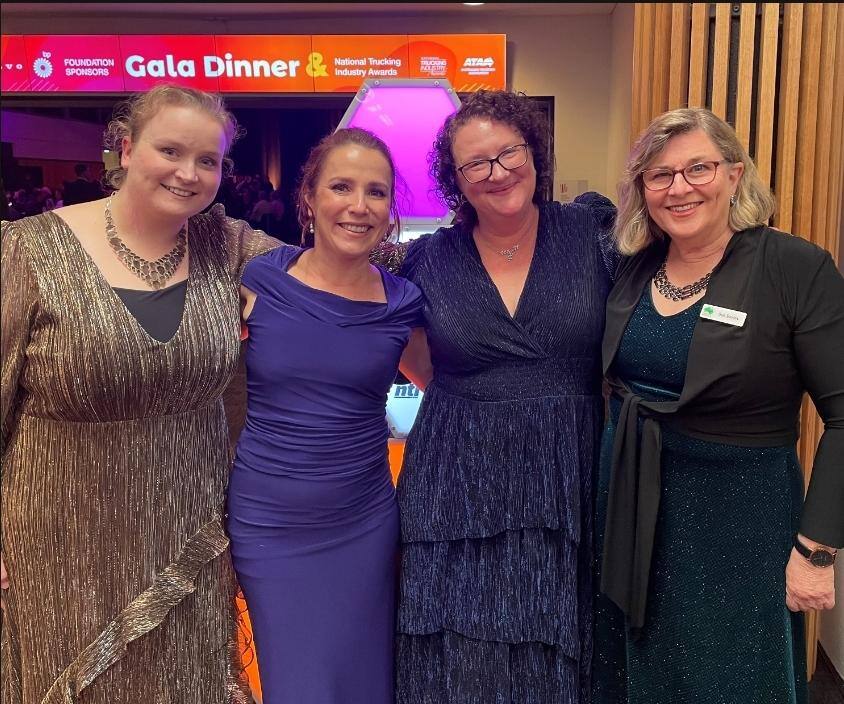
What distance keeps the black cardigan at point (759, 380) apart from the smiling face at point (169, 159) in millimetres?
1110

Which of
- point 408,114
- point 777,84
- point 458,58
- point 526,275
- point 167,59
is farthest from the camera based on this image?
point 167,59

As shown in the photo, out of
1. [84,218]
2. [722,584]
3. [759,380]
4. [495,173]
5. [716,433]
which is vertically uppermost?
[495,173]

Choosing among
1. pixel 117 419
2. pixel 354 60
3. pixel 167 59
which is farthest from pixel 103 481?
pixel 167 59

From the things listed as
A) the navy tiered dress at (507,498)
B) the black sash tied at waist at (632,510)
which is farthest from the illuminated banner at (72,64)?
the black sash tied at waist at (632,510)

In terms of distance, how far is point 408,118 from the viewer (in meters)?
3.16

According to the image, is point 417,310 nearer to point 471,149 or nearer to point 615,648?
point 471,149

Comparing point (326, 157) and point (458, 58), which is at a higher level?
point (458, 58)

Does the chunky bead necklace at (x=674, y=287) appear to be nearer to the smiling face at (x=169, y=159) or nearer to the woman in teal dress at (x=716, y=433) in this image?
the woman in teal dress at (x=716, y=433)

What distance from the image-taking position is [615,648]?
1707 mm

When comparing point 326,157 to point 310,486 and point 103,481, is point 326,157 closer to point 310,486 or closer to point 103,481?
point 310,486

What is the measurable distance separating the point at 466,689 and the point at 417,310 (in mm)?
961

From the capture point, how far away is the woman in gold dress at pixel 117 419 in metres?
1.42

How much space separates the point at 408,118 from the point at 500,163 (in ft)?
5.37

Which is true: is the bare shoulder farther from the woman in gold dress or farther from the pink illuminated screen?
the pink illuminated screen
